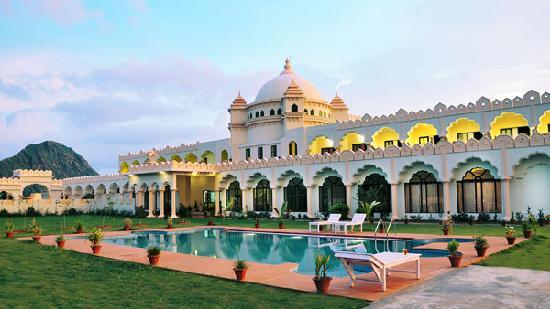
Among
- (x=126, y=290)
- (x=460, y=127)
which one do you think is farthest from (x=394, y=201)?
(x=126, y=290)

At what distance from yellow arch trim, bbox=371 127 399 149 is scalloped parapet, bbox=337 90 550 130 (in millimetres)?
749

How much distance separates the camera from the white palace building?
2348cm

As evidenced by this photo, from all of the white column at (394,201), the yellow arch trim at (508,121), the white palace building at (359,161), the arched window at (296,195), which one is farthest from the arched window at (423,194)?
the arched window at (296,195)

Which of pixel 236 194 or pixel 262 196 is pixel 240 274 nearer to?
pixel 262 196

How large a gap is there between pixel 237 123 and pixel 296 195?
40.1ft

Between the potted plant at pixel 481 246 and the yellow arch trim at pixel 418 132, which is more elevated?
the yellow arch trim at pixel 418 132

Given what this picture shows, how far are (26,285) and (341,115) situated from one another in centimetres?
3667

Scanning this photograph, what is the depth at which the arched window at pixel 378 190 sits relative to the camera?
88.6ft

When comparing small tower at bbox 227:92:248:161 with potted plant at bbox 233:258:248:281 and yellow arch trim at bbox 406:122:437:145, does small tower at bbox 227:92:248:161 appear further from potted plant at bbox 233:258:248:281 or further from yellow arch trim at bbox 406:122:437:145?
potted plant at bbox 233:258:248:281

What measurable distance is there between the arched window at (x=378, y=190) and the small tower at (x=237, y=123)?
15912 millimetres

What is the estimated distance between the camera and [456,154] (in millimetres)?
24453

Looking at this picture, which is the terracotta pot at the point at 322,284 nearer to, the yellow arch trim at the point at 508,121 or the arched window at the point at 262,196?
the yellow arch trim at the point at 508,121

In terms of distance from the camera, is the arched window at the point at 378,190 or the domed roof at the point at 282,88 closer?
the arched window at the point at 378,190

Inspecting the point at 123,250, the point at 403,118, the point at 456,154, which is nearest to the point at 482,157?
the point at 456,154
